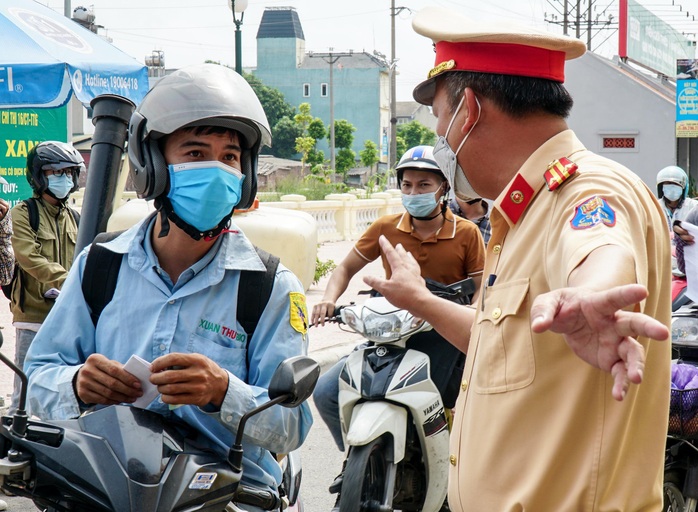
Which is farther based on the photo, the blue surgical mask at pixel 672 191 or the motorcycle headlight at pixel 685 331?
the blue surgical mask at pixel 672 191

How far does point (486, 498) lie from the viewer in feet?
6.89

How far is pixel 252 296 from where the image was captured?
2652mm

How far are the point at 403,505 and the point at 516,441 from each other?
301cm

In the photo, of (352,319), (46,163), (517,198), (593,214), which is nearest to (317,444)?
(352,319)

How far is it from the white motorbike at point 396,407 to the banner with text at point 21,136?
6.75 meters

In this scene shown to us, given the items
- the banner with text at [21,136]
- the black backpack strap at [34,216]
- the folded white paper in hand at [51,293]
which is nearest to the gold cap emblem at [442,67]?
the folded white paper in hand at [51,293]

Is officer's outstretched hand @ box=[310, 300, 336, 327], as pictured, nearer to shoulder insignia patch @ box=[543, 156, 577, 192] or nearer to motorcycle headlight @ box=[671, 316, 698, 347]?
motorcycle headlight @ box=[671, 316, 698, 347]

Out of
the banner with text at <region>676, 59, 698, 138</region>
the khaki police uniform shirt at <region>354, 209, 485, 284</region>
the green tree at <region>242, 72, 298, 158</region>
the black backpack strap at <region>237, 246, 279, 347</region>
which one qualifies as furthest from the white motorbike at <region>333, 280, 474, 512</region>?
the green tree at <region>242, 72, 298, 158</region>

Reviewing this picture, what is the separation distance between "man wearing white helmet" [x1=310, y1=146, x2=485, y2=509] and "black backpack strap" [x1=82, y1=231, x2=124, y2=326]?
2336 millimetres

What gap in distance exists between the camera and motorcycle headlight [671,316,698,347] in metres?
4.76

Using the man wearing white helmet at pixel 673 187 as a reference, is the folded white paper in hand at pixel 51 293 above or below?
below

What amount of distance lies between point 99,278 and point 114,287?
0.16 feet

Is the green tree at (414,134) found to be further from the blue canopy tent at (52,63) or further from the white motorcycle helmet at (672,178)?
the blue canopy tent at (52,63)

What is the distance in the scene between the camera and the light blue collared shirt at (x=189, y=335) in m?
2.56
